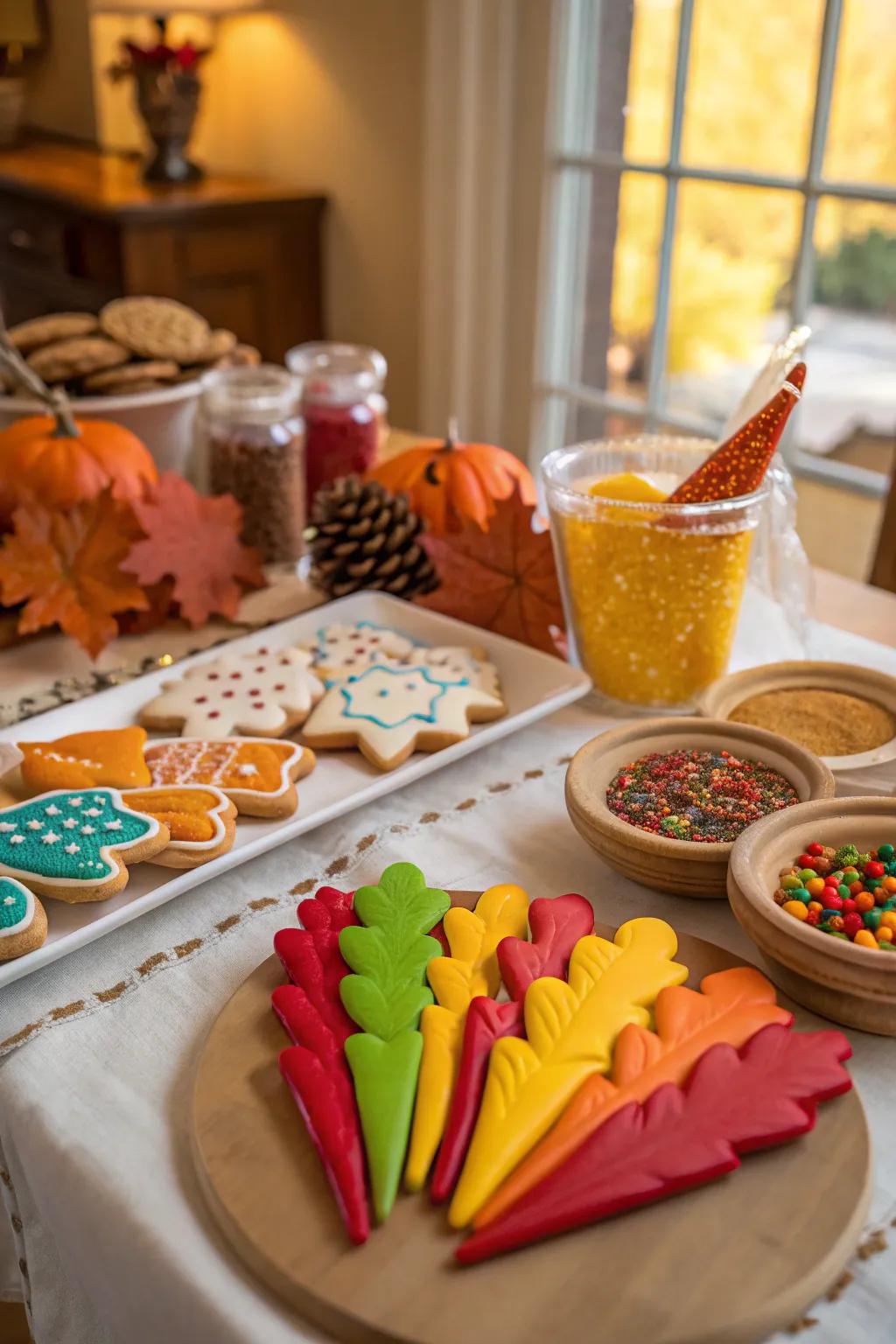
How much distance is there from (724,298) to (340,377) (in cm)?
215

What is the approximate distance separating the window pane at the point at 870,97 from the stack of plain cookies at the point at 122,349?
1476 mm

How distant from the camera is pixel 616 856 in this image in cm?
68

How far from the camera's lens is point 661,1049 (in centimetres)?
54

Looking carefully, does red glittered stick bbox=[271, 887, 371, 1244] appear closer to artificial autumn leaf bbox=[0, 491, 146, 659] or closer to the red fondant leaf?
the red fondant leaf

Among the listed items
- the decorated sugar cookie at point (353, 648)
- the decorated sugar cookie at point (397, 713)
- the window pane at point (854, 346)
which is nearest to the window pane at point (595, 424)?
the window pane at point (854, 346)

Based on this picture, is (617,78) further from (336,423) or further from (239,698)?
(239,698)

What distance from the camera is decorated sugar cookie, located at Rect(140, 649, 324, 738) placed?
844 mm

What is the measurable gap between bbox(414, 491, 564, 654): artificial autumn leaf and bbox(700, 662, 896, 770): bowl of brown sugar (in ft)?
0.64

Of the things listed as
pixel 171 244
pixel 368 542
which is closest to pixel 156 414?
pixel 368 542

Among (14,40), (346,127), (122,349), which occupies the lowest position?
(122,349)

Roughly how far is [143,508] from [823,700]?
23.0 inches

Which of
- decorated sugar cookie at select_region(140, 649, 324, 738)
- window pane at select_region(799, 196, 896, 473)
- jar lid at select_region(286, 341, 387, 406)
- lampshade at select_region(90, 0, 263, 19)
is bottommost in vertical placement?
window pane at select_region(799, 196, 896, 473)

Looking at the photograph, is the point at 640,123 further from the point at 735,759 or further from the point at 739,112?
the point at 735,759

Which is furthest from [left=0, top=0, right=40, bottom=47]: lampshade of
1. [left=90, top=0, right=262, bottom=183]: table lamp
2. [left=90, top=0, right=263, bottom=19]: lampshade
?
[left=90, top=0, right=263, bottom=19]: lampshade
